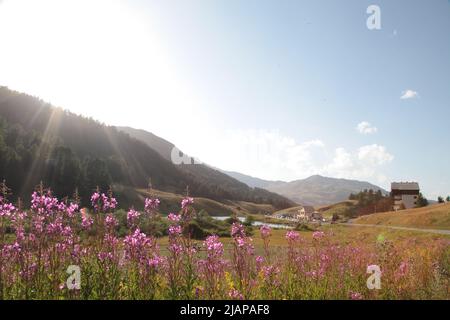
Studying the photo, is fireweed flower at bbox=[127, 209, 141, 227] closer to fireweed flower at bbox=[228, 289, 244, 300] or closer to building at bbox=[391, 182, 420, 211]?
fireweed flower at bbox=[228, 289, 244, 300]

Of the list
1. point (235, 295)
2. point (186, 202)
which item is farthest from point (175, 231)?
point (235, 295)

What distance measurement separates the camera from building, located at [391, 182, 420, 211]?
121562 mm

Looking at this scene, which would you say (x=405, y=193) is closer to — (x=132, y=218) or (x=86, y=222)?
(x=132, y=218)

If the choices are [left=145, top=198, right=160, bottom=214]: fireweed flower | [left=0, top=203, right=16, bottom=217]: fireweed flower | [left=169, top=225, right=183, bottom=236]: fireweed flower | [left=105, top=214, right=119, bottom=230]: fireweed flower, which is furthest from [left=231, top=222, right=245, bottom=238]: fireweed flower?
[left=0, top=203, right=16, bottom=217]: fireweed flower

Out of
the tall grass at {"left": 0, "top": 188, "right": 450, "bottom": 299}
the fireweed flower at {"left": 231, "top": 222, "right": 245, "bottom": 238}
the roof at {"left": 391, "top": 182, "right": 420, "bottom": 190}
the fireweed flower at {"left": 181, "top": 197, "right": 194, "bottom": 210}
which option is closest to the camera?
the tall grass at {"left": 0, "top": 188, "right": 450, "bottom": 299}

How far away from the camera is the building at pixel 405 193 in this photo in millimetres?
121562

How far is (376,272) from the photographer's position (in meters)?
9.73

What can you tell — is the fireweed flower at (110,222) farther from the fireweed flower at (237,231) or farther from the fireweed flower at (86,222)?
the fireweed flower at (237,231)

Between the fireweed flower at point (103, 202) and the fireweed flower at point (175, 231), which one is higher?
the fireweed flower at point (103, 202)

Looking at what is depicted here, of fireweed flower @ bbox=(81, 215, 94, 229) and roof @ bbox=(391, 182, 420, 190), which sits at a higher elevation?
roof @ bbox=(391, 182, 420, 190)

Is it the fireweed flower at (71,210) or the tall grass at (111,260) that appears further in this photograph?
the fireweed flower at (71,210)

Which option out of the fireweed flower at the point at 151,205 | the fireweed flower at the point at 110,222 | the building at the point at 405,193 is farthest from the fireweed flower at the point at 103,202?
the building at the point at 405,193
